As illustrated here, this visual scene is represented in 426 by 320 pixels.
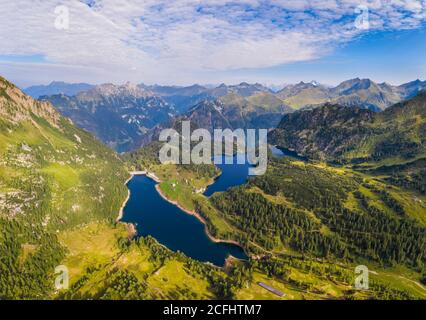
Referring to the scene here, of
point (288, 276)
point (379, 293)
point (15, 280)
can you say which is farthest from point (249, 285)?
point (15, 280)
